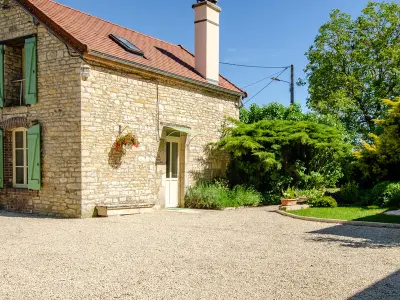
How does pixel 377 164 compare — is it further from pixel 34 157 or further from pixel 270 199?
pixel 34 157

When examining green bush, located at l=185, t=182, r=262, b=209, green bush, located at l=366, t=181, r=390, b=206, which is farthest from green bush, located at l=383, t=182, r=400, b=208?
green bush, located at l=185, t=182, r=262, b=209

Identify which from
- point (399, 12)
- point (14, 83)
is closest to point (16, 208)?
point (14, 83)

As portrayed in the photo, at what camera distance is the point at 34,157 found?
1168cm

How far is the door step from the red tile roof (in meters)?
3.97

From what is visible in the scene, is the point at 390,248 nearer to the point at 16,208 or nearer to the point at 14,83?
the point at 16,208

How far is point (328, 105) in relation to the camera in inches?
974

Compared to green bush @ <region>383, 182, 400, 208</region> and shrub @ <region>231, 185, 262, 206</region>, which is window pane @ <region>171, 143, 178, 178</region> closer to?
shrub @ <region>231, 185, 262, 206</region>

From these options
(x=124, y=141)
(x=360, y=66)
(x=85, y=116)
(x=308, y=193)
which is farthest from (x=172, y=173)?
(x=360, y=66)

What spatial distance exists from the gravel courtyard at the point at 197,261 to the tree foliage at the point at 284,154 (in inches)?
195

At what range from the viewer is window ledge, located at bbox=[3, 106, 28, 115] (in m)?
12.1

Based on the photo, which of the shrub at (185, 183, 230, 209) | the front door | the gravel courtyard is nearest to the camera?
the gravel courtyard

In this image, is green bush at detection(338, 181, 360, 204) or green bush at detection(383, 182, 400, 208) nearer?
green bush at detection(383, 182, 400, 208)

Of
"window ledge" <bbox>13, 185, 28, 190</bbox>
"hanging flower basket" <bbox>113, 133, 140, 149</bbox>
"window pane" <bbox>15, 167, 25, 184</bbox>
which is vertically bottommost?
"window ledge" <bbox>13, 185, 28, 190</bbox>

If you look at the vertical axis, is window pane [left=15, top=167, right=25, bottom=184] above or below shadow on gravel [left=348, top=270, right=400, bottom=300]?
above
